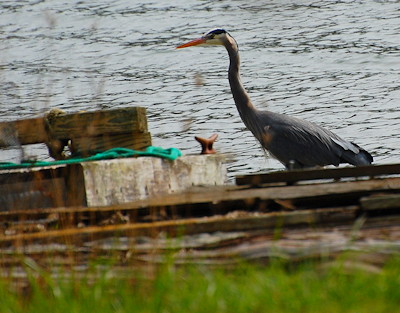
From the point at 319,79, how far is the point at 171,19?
17.0ft

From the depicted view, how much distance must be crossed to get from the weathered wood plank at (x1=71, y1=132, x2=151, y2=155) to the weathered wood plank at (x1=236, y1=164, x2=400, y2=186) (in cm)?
116

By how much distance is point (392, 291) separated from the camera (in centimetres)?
312

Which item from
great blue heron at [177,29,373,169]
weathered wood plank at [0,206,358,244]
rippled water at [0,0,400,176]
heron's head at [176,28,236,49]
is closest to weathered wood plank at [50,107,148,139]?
weathered wood plank at [0,206,358,244]

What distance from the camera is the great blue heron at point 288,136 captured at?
10.1m

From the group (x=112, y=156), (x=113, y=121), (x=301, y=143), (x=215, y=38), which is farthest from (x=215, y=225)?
(x=215, y=38)

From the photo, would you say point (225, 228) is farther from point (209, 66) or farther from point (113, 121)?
point (209, 66)

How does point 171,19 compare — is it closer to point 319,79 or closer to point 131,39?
point 131,39

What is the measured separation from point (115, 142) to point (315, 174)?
5.18ft

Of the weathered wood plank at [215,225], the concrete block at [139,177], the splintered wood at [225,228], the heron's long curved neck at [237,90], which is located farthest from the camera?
the heron's long curved neck at [237,90]

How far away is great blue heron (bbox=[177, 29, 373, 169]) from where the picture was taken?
1010cm

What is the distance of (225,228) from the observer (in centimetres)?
396

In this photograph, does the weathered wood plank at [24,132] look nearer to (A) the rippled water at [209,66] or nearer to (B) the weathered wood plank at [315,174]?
(B) the weathered wood plank at [315,174]

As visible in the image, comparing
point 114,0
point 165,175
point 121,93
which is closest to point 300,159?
point 165,175

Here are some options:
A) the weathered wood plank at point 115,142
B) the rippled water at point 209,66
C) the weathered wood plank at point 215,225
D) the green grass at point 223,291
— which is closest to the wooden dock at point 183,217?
the weathered wood plank at point 215,225
